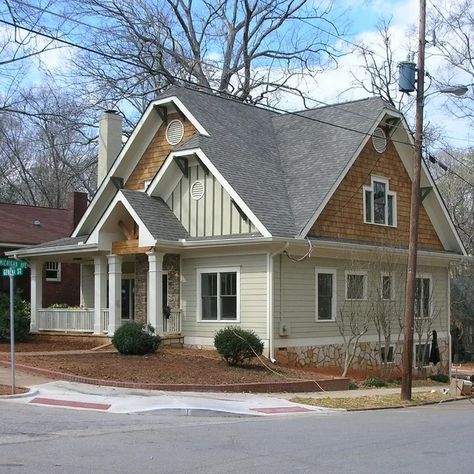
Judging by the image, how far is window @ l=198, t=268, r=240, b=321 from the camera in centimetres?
A: 2311

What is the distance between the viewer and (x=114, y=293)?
2448cm

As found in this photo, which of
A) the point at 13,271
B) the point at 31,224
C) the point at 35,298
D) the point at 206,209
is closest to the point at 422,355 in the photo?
the point at 206,209

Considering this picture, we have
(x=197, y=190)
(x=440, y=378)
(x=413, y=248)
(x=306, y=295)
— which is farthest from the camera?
(x=440, y=378)

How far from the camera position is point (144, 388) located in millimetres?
17031

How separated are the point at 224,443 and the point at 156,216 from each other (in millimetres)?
13932

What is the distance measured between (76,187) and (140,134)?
1014 inches

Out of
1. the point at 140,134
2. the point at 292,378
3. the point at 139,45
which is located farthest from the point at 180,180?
the point at 139,45

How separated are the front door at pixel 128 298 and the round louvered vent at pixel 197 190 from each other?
184 inches

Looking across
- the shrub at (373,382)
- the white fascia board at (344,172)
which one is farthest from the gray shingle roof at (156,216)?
the shrub at (373,382)

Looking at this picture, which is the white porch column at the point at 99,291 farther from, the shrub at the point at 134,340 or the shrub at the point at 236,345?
the shrub at the point at 236,345

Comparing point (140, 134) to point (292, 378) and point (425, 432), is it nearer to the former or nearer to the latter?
point (292, 378)

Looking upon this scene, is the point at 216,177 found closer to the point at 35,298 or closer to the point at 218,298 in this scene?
the point at 218,298

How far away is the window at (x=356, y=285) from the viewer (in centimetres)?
2472

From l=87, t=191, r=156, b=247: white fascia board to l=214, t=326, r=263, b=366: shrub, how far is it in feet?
13.1
